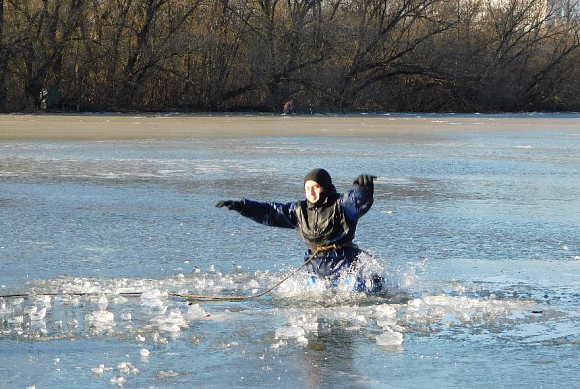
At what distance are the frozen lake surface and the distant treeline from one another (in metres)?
30.2

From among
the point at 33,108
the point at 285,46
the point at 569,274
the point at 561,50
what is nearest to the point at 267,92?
the point at 285,46

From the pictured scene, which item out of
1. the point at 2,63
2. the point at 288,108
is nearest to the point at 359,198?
the point at 288,108

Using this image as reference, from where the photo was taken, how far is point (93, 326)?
5.01 m

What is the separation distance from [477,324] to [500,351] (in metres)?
0.56

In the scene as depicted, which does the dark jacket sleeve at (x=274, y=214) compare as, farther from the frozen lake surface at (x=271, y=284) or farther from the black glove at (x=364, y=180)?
the black glove at (x=364, y=180)

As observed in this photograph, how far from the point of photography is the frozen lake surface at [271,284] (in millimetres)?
4270

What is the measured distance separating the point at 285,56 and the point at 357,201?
3922 cm

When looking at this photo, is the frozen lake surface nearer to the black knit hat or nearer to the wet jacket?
the wet jacket

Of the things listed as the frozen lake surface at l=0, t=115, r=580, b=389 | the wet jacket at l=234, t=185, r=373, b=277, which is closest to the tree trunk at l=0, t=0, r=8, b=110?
the frozen lake surface at l=0, t=115, r=580, b=389

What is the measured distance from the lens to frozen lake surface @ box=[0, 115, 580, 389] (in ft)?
14.0

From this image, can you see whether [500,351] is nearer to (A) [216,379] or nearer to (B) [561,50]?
(A) [216,379]

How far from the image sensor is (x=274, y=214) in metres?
6.25

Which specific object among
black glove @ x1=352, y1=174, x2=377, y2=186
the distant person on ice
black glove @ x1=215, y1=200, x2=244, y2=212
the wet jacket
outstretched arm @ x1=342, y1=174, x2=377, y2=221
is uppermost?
black glove @ x1=352, y1=174, x2=377, y2=186

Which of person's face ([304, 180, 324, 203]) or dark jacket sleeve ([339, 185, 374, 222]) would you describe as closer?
dark jacket sleeve ([339, 185, 374, 222])
